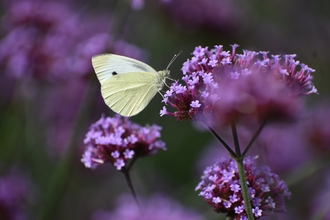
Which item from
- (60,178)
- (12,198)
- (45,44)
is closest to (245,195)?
(60,178)

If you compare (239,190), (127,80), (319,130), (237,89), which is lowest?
(239,190)

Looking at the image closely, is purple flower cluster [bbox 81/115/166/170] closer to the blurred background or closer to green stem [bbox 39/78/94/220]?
Answer: the blurred background

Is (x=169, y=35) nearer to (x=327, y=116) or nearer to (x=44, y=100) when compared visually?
(x=44, y=100)

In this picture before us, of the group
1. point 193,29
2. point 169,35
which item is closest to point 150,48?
point 169,35

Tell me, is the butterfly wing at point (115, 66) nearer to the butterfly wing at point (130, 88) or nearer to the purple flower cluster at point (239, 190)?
the butterfly wing at point (130, 88)

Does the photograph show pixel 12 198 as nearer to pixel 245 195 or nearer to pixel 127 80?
pixel 127 80

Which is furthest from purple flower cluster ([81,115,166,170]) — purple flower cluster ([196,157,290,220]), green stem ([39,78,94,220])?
green stem ([39,78,94,220])
